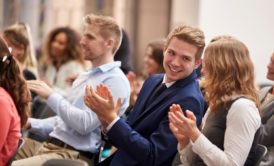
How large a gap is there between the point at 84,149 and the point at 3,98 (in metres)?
0.76

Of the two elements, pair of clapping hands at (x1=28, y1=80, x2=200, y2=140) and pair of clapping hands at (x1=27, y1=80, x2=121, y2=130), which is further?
pair of clapping hands at (x1=27, y1=80, x2=121, y2=130)

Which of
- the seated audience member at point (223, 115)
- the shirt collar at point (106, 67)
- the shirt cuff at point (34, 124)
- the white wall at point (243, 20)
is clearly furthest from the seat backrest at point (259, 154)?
the white wall at point (243, 20)

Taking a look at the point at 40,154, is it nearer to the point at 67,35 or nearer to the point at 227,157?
the point at 227,157

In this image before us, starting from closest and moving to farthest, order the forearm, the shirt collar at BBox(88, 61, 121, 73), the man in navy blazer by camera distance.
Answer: the man in navy blazer < the forearm < the shirt collar at BBox(88, 61, 121, 73)

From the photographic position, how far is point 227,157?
7.72 feet

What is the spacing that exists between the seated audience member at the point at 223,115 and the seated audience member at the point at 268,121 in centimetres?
31

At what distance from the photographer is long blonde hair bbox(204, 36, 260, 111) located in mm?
2482

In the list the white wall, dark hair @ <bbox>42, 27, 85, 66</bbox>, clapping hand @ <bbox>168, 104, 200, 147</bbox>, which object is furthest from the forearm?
dark hair @ <bbox>42, 27, 85, 66</bbox>

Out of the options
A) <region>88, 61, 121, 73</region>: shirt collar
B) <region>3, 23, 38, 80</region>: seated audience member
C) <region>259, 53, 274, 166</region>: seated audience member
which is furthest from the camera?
<region>3, 23, 38, 80</region>: seated audience member

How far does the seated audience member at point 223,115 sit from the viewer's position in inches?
92.9

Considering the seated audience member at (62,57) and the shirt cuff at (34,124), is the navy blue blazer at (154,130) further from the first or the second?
the seated audience member at (62,57)

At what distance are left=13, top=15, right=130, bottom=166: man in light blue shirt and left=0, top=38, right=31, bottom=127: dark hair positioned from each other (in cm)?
35

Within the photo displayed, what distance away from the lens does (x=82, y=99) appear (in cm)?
326

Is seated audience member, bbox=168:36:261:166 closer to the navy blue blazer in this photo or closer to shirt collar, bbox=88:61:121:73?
the navy blue blazer
